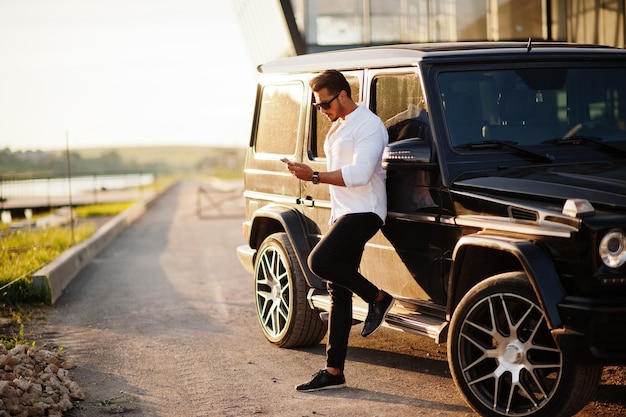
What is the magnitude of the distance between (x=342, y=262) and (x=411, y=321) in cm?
57

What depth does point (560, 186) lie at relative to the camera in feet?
18.6

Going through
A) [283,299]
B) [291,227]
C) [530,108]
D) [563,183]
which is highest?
[530,108]

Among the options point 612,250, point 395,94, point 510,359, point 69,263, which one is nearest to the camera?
point 612,250

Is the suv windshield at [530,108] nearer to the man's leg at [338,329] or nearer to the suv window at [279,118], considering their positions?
the man's leg at [338,329]

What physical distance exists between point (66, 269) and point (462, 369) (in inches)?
322

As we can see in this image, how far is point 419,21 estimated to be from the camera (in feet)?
68.7

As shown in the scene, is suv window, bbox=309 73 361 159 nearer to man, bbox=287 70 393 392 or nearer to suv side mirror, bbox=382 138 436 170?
man, bbox=287 70 393 392

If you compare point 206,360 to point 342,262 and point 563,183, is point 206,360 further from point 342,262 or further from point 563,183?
point 563,183

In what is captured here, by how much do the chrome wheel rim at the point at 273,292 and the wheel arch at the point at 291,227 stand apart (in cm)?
23

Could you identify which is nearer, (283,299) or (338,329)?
(338,329)

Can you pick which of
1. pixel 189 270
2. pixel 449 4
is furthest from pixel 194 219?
pixel 189 270

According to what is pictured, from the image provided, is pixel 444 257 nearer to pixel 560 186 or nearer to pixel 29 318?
pixel 560 186

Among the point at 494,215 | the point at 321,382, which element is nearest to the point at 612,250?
the point at 494,215

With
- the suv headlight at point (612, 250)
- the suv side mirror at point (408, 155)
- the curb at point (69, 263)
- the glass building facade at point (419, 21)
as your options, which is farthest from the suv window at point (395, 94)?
the glass building facade at point (419, 21)
